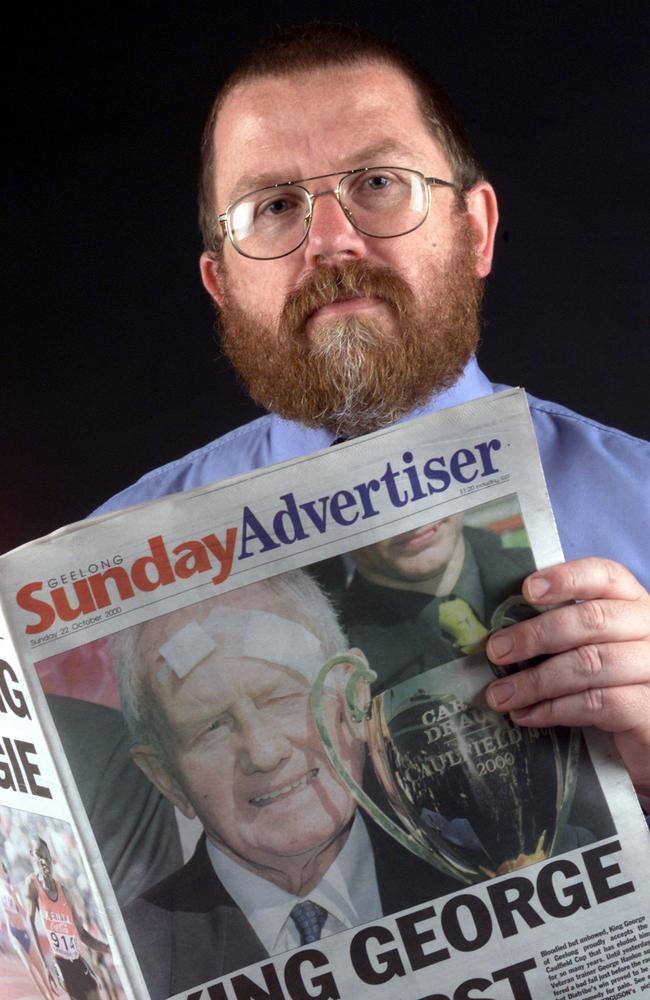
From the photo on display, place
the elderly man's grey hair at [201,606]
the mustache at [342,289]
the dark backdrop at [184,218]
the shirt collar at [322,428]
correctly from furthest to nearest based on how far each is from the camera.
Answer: the dark backdrop at [184,218] < the shirt collar at [322,428] < the mustache at [342,289] < the elderly man's grey hair at [201,606]

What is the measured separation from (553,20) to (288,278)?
0.72 m

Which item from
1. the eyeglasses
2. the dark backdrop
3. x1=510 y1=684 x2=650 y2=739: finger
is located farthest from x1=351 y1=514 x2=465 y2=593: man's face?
the dark backdrop

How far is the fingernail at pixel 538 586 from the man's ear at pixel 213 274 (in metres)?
0.67

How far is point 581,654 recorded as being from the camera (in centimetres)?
81

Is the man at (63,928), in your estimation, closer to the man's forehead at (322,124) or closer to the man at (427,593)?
the man at (427,593)

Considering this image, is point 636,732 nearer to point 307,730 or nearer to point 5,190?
point 307,730

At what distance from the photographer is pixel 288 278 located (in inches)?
46.1

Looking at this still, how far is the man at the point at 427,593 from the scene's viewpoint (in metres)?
0.80

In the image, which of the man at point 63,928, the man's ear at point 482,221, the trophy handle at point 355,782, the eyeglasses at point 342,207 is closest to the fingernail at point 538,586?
the trophy handle at point 355,782

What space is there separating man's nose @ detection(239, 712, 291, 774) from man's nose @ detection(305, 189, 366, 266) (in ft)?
1.72

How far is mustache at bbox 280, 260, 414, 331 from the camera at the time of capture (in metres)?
1.13

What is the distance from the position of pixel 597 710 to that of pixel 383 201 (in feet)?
1.92

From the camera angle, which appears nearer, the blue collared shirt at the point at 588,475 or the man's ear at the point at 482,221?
the blue collared shirt at the point at 588,475

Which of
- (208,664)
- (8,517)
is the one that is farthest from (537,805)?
(8,517)
